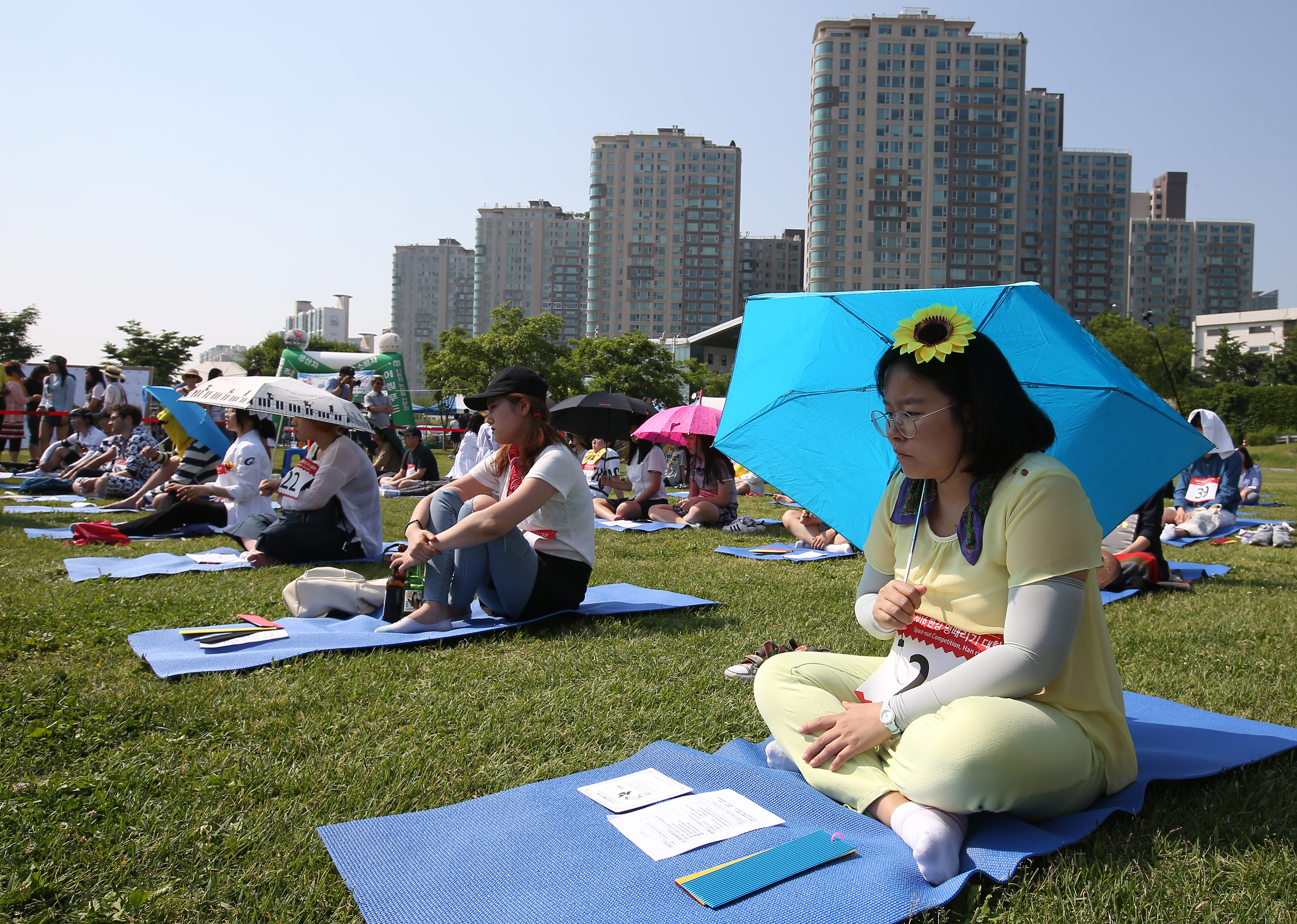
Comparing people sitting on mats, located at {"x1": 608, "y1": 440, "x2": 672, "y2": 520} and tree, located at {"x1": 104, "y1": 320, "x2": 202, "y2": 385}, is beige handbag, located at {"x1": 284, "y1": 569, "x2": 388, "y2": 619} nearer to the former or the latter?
people sitting on mats, located at {"x1": 608, "y1": 440, "x2": 672, "y2": 520}

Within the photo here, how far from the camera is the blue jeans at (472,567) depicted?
4488mm

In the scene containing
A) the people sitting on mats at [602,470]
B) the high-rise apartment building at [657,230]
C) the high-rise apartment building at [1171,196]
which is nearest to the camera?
the people sitting on mats at [602,470]

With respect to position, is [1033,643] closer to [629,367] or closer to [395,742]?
[395,742]

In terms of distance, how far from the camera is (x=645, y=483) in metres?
11.3

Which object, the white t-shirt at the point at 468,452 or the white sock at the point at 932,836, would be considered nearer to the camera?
the white sock at the point at 932,836

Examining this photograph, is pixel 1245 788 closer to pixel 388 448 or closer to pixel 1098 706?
pixel 1098 706

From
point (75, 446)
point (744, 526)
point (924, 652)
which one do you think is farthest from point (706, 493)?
point (75, 446)

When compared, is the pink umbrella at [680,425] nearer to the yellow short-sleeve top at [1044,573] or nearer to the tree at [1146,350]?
the yellow short-sleeve top at [1044,573]

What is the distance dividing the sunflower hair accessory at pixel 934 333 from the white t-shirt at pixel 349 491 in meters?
4.94

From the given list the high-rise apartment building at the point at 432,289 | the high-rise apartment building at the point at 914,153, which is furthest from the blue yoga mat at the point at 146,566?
the high-rise apartment building at the point at 432,289

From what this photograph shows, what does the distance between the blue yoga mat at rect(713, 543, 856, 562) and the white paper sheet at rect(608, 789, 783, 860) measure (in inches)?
206

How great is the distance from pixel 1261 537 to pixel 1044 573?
9.04 meters

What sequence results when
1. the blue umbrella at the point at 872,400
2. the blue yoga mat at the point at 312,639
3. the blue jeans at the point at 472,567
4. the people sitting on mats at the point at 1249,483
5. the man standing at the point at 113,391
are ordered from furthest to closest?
the man standing at the point at 113,391, the people sitting on mats at the point at 1249,483, the blue jeans at the point at 472,567, the blue yoga mat at the point at 312,639, the blue umbrella at the point at 872,400

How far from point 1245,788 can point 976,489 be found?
4.23 feet
